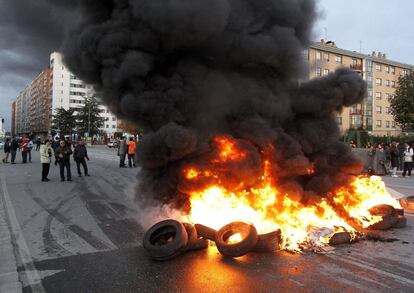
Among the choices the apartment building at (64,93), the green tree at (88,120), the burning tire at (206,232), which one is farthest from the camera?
the apartment building at (64,93)

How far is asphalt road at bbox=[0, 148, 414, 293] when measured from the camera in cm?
388

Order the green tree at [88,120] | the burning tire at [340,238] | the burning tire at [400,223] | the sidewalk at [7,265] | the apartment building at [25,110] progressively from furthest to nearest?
1. the apartment building at [25,110]
2. the green tree at [88,120]
3. the burning tire at [400,223]
4. the burning tire at [340,238]
5. the sidewalk at [7,265]

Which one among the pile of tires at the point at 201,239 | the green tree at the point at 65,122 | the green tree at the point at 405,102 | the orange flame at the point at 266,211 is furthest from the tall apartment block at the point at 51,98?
the pile of tires at the point at 201,239

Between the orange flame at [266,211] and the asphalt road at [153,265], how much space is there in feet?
1.26

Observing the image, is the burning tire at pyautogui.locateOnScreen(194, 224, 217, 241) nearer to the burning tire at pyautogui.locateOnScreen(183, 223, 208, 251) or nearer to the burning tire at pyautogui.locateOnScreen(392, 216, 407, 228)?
the burning tire at pyautogui.locateOnScreen(183, 223, 208, 251)

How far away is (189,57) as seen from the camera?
21.8ft

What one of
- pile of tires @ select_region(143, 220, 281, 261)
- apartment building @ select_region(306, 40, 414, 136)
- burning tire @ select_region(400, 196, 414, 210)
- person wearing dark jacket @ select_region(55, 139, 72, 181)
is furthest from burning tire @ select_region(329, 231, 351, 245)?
apartment building @ select_region(306, 40, 414, 136)

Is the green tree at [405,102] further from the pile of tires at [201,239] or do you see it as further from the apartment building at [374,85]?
the apartment building at [374,85]

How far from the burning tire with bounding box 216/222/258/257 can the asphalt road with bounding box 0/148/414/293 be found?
130mm

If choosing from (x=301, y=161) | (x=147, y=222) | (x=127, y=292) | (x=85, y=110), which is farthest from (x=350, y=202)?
(x=85, y=110)

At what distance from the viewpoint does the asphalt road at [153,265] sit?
3885 mm

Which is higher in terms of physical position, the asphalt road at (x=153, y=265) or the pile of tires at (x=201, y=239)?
the pile of tires at (x=201, y=239)

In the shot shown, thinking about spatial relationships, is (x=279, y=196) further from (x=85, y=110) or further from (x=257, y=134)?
(x=85, y=110)

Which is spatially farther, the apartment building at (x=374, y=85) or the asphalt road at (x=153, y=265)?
the apartment building at (x=374, y=85)
